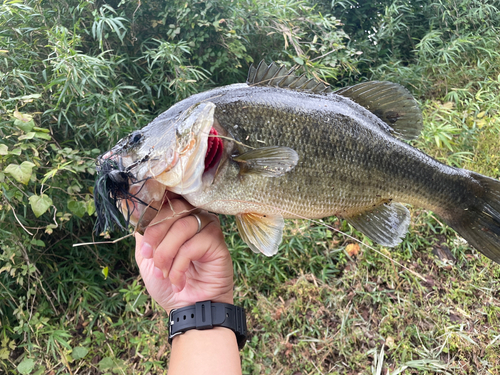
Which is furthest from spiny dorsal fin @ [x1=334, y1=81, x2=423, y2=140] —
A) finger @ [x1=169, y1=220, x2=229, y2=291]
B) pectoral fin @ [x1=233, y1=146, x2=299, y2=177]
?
finger @ [x1=169, y1=220, x2=229, y2=291]

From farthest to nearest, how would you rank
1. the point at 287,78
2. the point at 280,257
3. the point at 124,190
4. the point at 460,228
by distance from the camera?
the point at 280,257
the point at 460,228
the point at 287,78
the point at 124,190

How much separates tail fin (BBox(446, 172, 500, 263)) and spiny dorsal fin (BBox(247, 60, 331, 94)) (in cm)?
88

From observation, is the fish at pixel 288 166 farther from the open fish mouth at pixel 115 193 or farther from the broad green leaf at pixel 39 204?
the broad green leaf at pixel 39 204

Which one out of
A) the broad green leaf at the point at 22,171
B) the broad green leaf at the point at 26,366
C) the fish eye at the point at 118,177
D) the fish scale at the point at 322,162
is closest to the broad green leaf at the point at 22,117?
the broad green leaf at the point at 22,171

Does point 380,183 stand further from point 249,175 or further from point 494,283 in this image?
point 494,283

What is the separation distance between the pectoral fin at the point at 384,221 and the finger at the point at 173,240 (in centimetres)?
76

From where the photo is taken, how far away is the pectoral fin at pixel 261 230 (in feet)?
Result: 4.36

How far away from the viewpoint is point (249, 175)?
4.14 feet

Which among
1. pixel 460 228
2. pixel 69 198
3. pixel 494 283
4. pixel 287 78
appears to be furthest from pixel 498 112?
pixel 69 198

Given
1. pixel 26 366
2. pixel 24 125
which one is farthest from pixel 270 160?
pixel 26 366

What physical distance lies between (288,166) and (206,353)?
85cm

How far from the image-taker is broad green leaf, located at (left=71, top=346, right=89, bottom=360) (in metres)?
2.55

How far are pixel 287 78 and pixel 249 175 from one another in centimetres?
49

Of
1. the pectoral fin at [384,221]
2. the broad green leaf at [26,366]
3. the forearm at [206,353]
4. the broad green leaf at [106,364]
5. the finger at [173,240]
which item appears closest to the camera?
the finger at [173,240]
